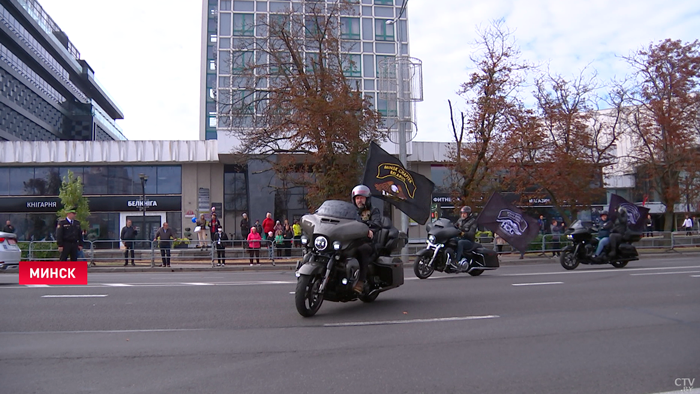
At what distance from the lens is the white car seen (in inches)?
496

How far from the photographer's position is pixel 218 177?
39844mm

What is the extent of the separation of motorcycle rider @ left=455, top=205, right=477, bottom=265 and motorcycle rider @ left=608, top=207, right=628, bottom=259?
3.86 m

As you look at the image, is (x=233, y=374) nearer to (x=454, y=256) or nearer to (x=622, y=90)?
(x=454, y=256)

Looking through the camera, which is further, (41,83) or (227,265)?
(41,83)

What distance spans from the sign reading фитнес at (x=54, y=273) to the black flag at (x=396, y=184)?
7.08 m

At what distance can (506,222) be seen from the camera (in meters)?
15.4

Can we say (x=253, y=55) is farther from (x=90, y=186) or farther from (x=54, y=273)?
(x=90, y=186)

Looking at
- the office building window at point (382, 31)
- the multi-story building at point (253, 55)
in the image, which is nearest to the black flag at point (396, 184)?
the multi-story building at point (253, 55)

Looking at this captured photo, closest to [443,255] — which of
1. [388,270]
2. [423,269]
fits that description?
[423,269]

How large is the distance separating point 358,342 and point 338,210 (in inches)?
73.5

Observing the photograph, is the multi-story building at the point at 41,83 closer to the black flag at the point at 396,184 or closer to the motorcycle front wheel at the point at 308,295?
the black flag at the point at 396,184

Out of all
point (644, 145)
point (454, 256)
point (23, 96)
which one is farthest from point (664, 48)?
point (23, 96)

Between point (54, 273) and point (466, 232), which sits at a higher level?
point (466, 232)

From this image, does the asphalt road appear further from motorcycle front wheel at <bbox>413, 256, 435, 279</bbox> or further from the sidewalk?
the sidewalk
